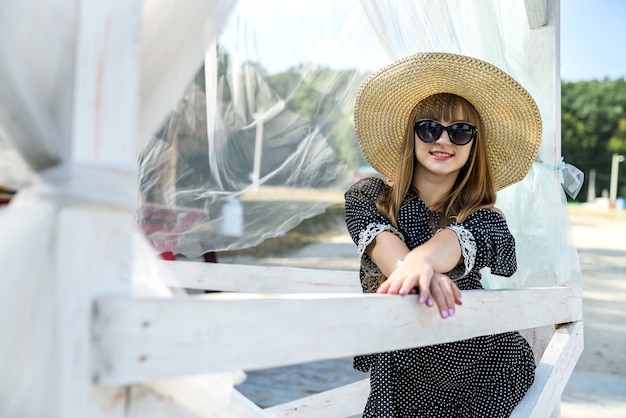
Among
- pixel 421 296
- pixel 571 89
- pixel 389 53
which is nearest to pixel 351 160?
pixel 389 53

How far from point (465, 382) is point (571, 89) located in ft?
223

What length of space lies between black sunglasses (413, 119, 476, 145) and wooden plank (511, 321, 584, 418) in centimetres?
72

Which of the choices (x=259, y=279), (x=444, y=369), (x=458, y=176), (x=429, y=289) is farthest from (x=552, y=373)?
(x=259, y=279)

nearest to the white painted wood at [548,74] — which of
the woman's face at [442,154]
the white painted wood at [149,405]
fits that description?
the woman's face at [442,154]

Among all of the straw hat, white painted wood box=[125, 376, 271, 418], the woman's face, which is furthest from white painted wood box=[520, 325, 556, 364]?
white painted wood box=[125, 376, 271, 418]

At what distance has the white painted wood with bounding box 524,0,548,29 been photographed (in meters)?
2.55

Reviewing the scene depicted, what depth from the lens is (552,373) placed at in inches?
80.3

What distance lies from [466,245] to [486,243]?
11 cm

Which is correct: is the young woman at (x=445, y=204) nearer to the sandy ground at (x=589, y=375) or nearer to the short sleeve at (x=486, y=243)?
the short sleeve at (x=486, y=243)

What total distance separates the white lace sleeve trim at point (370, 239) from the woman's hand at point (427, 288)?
1.32 ft

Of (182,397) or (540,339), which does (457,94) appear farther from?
(182,397)

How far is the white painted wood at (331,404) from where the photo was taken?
2.42 metres

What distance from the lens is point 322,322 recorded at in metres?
1.09

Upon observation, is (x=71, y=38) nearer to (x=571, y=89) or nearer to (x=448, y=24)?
(x=448, y=24)
